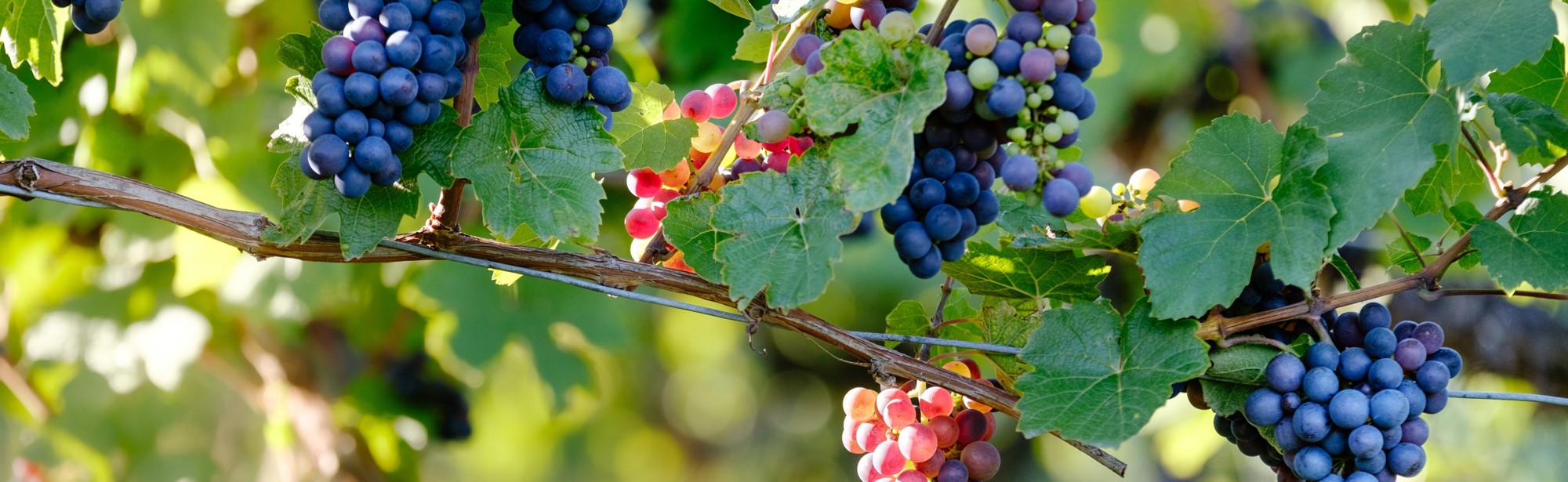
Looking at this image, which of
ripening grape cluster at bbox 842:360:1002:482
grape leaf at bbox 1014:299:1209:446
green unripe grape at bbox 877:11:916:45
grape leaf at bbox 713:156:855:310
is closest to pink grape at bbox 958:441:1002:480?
ripening grape cluster at bbox 842:360:1002:482

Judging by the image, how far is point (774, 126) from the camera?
0.74 meters

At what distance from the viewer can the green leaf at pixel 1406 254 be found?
90cm

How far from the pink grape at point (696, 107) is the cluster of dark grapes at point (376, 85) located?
0.69 feet

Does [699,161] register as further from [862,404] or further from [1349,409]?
[1349,409]

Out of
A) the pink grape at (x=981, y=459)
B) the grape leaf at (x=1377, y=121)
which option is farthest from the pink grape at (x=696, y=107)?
the grape leaf at (x=1377, y=121)

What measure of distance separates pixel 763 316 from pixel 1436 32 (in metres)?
0.51

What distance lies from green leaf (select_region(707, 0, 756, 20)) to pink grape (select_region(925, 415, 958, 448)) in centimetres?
36

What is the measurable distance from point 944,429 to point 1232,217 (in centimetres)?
27

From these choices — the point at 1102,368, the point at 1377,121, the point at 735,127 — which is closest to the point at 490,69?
the point at 735,127

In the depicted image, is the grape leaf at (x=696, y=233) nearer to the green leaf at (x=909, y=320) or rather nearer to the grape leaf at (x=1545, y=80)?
the green leaf at (x=909, y=320)

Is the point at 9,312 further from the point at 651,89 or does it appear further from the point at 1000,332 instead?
the point at 1000,332

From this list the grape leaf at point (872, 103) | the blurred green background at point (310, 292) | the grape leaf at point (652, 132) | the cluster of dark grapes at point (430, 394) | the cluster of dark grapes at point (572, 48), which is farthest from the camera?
the cluster of dark grapes at point (430, 394)

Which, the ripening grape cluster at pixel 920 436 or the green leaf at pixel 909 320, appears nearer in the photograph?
the ripening grape cluster at pixel 920 436

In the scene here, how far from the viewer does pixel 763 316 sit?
81 centimetres
